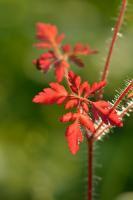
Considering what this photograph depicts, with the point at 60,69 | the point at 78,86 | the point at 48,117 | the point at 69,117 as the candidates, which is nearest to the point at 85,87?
the point at 78,86

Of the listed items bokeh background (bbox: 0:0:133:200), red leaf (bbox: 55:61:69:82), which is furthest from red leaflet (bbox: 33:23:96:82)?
bokeh background (bbox: 0:0:133:200)

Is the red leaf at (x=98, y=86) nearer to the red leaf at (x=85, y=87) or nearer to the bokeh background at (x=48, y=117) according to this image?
the red leaf at (x=85, y=87)

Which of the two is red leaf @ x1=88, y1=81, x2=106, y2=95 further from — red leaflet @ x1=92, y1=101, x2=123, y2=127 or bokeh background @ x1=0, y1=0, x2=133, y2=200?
bokeh background @ x1=0, y1=0, x2=133, y2=200

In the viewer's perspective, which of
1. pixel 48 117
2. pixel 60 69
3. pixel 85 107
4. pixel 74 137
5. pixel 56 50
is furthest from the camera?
pixel 48 117

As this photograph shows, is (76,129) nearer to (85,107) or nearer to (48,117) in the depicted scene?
(85,107)

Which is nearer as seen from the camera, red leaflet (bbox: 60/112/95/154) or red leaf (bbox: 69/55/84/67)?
red leaflet (bbox: 60/112/95/154)

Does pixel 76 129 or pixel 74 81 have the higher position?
pixel 74 81

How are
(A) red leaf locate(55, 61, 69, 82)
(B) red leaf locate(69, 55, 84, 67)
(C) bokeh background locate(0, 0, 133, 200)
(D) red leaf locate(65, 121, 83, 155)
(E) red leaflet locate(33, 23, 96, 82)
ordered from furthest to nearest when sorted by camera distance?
(C) bokeh background locate(0, 0, 133, 200) < (B) red leaf locate(69, 55, 84, 67) < (E) red leaflet locate(33, 23, 96, 82) < (A) red leaf locate(55, 61, 69, 82) < (D) red leaf locate(65, 121, 83, 155)

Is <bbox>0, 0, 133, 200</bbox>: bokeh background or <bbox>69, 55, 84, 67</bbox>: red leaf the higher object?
<bbox>69, 55, 84, 67</bbox>: red leaf
